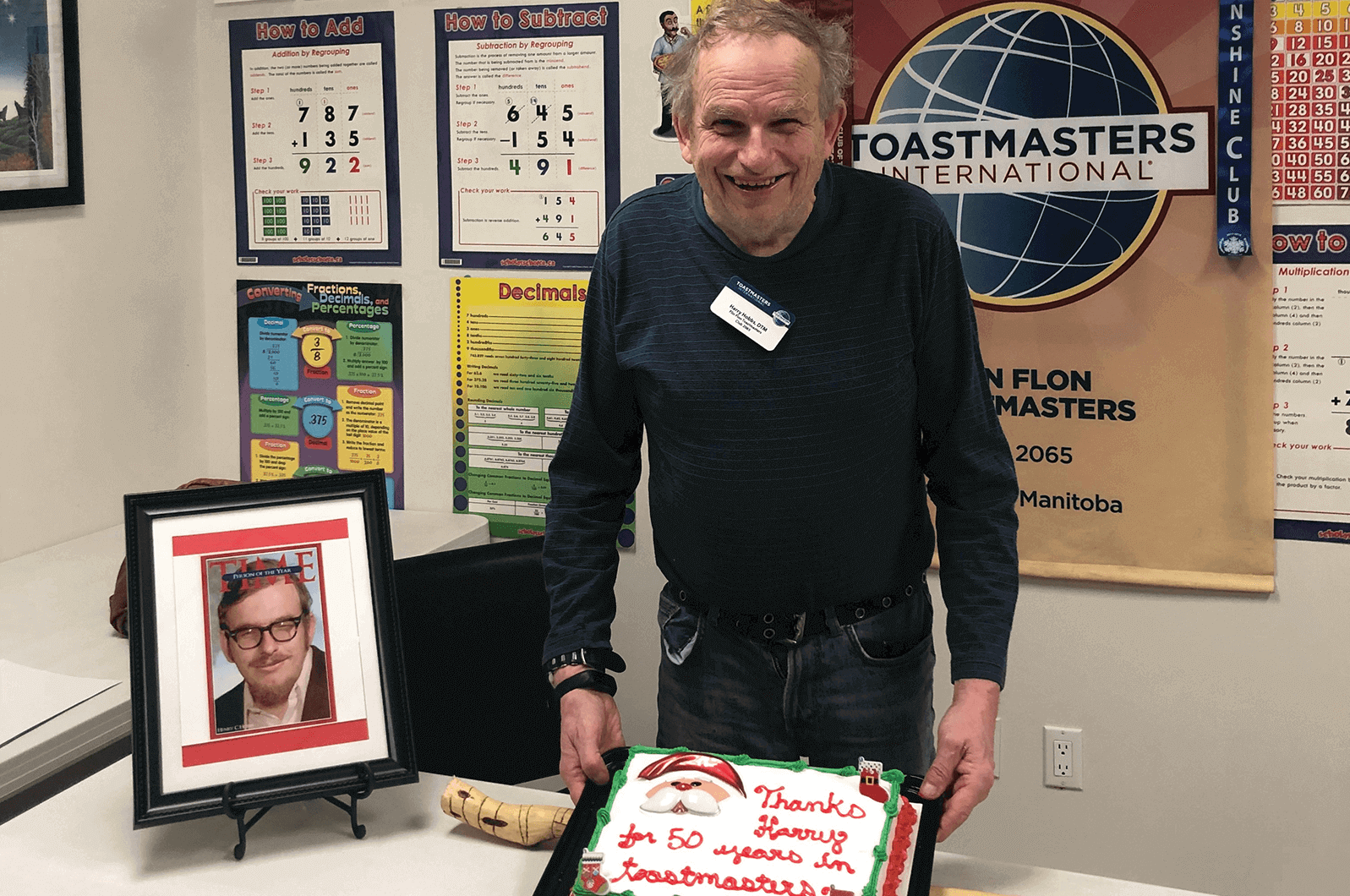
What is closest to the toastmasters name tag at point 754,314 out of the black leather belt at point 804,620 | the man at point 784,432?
the man at point 784,432

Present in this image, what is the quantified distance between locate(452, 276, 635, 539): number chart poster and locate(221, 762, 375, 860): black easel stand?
46.9 inches

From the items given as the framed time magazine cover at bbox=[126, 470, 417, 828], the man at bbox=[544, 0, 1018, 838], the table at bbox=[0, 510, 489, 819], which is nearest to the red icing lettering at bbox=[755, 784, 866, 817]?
the man at bbox=[544, 0, 1018, 838]

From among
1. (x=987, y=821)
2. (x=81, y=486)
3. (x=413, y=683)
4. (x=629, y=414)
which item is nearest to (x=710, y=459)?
(x=629, y=414)

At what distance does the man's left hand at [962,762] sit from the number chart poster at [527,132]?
55.7 inches

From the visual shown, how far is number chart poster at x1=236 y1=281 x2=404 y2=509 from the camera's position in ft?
8.39

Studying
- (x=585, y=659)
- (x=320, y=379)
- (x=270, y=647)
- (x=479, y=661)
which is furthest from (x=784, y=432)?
(x=320, y=379)

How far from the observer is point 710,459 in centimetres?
137

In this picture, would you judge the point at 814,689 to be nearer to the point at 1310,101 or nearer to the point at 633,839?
the point at 633,839

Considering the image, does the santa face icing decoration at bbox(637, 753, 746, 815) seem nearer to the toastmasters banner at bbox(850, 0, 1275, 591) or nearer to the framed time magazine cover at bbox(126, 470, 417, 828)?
the framed time magazine cover at bbox(126, 470, 417, 828)

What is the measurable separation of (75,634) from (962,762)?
1424 millimetres

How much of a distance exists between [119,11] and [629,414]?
1640mm

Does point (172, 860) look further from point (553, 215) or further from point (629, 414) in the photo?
point (553, 215)

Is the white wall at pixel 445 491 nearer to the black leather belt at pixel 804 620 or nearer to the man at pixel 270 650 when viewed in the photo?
the black leather belt at pixel 804 620

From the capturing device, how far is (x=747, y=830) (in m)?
1.08
